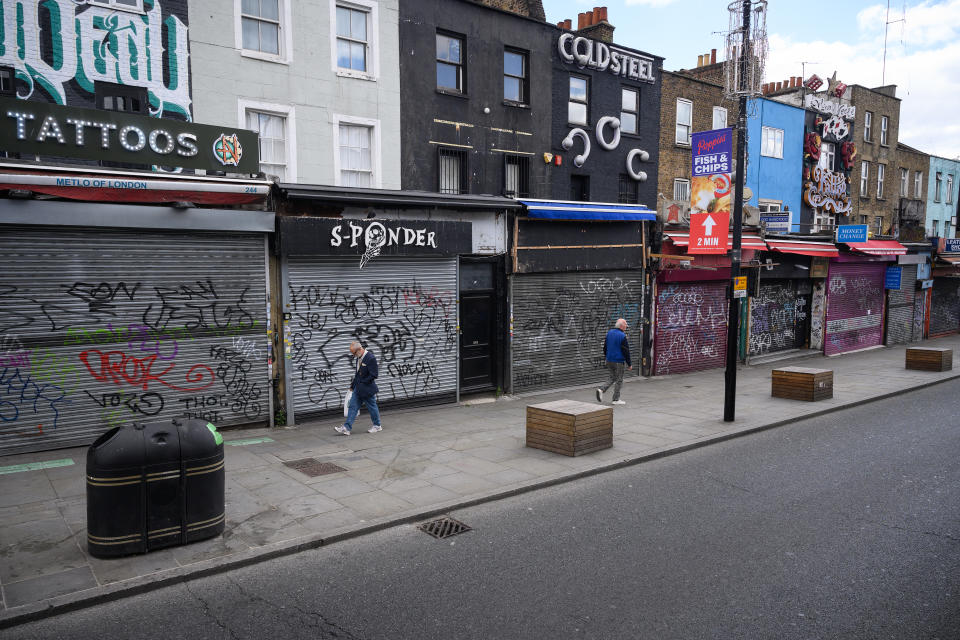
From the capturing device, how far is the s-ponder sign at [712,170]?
11773 millimetres

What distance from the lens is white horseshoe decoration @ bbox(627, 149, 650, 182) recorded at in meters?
21.0

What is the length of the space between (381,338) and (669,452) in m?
6.17

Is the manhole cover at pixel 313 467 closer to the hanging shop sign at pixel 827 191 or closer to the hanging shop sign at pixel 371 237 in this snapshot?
the hanging shop sign at pixel 371 237

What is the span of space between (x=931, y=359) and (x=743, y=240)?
22.8 feet

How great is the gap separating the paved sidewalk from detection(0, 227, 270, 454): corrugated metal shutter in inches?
25.2

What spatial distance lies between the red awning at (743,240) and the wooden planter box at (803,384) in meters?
3.78

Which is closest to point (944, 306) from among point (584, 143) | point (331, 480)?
point (584, 143)

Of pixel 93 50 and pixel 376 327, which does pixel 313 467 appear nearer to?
pixel 376 327

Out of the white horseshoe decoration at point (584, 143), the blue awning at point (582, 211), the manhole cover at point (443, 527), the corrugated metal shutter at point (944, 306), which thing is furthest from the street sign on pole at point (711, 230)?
the corrugated metal shutter at point (944, 306)

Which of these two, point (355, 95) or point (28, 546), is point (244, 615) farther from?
point (355, 95)

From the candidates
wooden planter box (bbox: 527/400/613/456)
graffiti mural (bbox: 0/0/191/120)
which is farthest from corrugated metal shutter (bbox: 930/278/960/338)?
graffiti mural (bbox: 0/0/191/120)

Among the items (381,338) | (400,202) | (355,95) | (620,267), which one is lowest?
(381,338)

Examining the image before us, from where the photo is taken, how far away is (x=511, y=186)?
18391 mm

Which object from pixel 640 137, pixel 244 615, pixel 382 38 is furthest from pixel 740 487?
pixel 640 137
